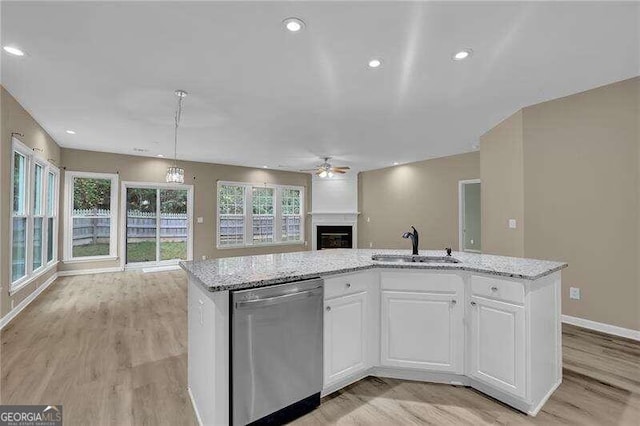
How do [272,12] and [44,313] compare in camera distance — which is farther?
[44,313]

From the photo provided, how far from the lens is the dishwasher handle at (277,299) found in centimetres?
175

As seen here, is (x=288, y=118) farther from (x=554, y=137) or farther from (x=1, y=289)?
(x=1, y=289)

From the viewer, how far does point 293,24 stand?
2273 mm

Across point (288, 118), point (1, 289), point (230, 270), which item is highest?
point (288, 118)

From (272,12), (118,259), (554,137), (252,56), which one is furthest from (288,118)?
(118,259)

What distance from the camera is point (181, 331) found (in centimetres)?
354

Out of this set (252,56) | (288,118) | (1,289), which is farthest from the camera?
(288,118)

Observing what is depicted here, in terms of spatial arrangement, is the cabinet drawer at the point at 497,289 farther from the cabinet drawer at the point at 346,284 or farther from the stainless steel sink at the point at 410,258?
the cabinet drawer at the point at 346,284

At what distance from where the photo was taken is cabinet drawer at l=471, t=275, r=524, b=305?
2.02 metres

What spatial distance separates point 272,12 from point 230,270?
5.92ft

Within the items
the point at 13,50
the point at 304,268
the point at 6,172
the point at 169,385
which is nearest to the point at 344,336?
the point at 304,268

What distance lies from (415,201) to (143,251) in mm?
6759

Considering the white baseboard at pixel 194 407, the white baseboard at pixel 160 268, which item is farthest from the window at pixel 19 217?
the white baseboard at pixel 194 407

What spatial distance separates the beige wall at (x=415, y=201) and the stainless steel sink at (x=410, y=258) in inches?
187
